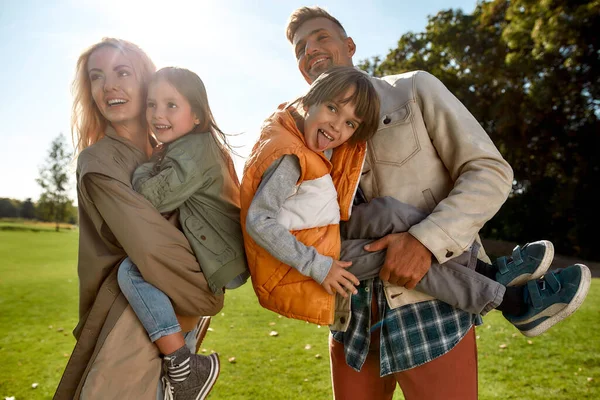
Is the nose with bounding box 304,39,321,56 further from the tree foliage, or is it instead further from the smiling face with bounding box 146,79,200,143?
the tree foliage

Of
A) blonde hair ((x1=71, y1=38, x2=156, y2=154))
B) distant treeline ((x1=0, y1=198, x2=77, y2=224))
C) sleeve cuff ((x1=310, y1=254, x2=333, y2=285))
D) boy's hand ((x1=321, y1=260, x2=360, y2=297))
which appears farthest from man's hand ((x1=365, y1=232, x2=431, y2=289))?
distant treeline ((x1=0, y1=198, x2=77, y2=224))

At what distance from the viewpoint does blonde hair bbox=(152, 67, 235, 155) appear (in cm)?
215

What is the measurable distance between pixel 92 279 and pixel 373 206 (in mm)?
1235

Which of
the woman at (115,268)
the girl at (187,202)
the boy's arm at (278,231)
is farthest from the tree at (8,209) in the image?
the boy's arm at (278,231)

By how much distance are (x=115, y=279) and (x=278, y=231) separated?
744mm

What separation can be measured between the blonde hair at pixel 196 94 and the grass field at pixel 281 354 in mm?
3199

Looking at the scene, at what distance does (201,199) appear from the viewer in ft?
6.67

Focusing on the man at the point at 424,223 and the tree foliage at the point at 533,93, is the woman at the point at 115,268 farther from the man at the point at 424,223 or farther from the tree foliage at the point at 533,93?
the tree foliage at the point at 533,93

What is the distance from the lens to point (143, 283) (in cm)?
189

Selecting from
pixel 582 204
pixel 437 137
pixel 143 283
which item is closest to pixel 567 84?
pixel 582 204

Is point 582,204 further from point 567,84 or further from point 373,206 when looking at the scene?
point 373,206

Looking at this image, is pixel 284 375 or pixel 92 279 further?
pixel 284 375

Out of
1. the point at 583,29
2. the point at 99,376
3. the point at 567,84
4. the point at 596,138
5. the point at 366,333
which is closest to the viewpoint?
the point at 99,376

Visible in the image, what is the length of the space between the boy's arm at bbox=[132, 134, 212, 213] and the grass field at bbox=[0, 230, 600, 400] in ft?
10.6
